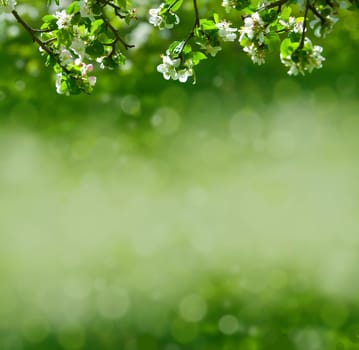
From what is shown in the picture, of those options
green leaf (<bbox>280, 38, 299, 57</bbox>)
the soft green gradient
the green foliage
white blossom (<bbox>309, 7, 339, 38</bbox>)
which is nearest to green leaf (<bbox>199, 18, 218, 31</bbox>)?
the green foliage

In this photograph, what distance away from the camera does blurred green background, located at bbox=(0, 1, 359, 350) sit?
506 cm

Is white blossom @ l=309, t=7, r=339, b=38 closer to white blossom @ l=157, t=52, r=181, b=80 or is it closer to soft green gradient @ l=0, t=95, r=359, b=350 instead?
white blossom @ l=157, t=52, r=181, b=80

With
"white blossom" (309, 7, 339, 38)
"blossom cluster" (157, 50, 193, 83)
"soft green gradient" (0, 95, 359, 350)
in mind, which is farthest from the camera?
"soft green gradient" (0, 95, 359, 350)

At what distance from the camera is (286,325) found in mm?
4898

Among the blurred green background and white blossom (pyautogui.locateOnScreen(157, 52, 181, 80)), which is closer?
white blossom (pyautogui.locateOnScreen(157, 52, 181, 80))

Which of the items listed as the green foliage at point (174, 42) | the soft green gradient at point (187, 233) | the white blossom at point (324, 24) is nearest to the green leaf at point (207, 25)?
the green foliage at point (174, 42)

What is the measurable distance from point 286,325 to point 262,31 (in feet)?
8.35

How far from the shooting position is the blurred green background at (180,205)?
506 cm

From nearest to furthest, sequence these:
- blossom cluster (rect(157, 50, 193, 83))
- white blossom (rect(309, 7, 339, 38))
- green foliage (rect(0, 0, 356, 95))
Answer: white blossom (rect(309, 7, 339, 38)) → green foliage (rect(0, 0, 356, 95)) → blossom cluster (rect(157, 50, 193, 83))

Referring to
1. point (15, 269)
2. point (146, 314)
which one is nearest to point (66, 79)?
point (146, 314)

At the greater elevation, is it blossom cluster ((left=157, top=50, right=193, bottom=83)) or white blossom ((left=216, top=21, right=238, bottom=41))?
white blossom ((left=216, top=21, right=238, bottom=41))

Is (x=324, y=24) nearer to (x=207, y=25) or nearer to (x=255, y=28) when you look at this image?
(x=255, y=28)

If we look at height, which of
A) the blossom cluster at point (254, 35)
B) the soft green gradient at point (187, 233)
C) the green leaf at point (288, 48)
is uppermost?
the blossom cluster at point (254, 35)

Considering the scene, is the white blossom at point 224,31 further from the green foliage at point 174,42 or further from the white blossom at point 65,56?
the white blossom at point 65,56
